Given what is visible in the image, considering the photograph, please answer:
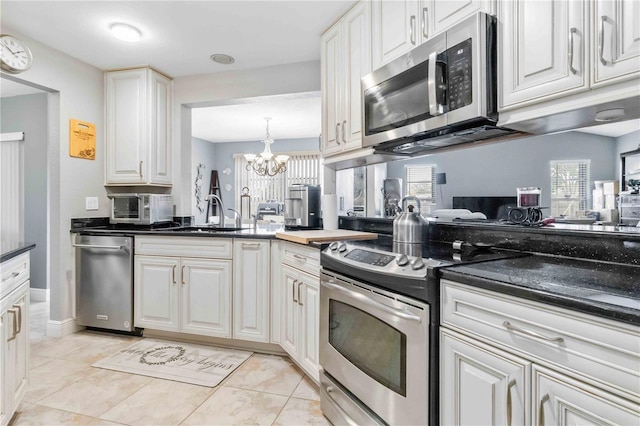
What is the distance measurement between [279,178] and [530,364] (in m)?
7.54

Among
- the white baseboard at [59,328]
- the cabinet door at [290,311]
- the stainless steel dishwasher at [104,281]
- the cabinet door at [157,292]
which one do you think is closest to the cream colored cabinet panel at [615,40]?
the cabinet door at [290,311]

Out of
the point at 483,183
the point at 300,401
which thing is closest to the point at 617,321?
the point at 483,183

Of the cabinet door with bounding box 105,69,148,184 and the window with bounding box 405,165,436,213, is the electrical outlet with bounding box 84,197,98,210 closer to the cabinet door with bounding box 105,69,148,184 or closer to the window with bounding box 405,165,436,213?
the cabinet door with bounding box 105,69,148,184

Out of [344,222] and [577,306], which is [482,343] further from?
[344,222]

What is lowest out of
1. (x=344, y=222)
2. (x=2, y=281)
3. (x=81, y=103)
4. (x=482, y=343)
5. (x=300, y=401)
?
(x=300, y=401)

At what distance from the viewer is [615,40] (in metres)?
1.07

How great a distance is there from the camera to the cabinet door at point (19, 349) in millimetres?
1583

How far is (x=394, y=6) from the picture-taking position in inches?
75.6

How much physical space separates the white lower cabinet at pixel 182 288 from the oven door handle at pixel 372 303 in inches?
47.8

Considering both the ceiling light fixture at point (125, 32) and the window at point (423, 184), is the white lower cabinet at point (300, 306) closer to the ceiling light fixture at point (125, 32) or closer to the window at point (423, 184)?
the window at point (423, 184)

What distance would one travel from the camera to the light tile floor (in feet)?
5.92

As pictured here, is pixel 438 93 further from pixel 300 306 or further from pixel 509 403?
pixel 300 306

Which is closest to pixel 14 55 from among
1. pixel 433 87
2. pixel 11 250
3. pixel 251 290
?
pixel 11 250

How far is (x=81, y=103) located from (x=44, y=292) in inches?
94.2
